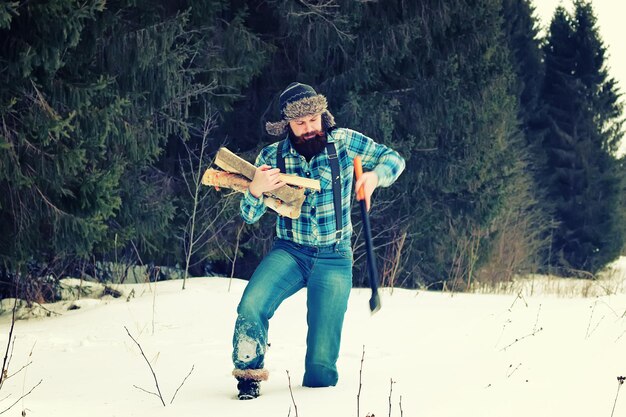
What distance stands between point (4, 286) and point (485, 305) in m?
5.78

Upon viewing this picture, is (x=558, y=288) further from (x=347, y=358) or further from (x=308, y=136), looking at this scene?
(x=308, y=136)

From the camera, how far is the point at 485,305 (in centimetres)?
850

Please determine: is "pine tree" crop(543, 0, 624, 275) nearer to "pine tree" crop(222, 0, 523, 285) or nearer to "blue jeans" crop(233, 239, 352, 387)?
"pine tree" crop(222, 0, 523, 285)

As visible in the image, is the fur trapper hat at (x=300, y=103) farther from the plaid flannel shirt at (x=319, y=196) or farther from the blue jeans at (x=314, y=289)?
the blue jeans at (x=314, y=289)

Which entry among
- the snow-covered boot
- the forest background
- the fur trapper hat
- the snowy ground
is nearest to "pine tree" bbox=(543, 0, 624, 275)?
the forest background

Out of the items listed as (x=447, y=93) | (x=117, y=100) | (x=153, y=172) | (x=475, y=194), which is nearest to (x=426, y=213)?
(x=475, y=194)

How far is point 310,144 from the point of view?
459cm

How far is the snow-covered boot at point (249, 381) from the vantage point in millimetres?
4363

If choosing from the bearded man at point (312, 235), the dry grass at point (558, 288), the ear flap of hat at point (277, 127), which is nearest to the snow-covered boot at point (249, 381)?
the bearded man at point (312, 235)

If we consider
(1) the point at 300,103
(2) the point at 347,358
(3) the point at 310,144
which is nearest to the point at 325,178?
(3) the point at 310,144

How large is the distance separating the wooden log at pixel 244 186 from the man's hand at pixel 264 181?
0.24 ft

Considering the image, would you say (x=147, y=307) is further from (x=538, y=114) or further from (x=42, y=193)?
(x=538, y=114)

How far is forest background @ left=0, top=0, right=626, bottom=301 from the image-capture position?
7949 mm

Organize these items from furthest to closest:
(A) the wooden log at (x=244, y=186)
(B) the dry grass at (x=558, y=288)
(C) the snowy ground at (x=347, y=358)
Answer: (B) the dry grass at (x=558, y=288), (A) the wooden log at (x=244, y=186), (C) the snowy ground at (x=347, y=358)
